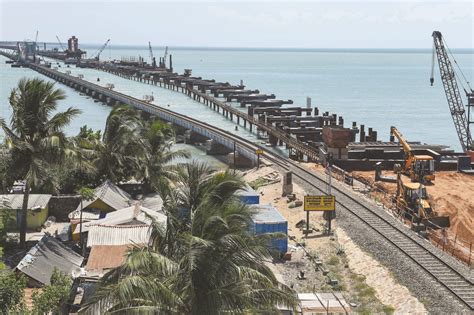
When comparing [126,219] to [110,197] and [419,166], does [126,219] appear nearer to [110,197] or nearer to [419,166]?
[110,197]

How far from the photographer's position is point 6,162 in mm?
24469

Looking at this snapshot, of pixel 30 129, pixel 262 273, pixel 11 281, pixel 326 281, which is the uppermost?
pixel 30 129

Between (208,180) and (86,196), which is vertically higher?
(208,180)

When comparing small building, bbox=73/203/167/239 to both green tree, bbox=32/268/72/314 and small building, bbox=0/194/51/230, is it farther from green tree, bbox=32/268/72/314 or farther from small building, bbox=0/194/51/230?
green tree, bbox=32/268/72/314

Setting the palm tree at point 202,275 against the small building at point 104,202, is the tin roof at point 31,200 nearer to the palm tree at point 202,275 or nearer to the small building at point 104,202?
the small building at point 104,202

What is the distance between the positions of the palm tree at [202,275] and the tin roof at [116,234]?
494 inches

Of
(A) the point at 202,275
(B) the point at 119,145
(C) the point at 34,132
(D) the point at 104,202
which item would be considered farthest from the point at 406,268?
(B) the point at 119,145

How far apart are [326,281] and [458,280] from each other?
4.79 metres

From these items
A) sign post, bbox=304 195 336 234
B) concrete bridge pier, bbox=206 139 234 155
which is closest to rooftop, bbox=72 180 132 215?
sign post, bbox=304 195 336 234

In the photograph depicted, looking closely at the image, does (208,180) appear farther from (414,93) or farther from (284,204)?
(414,93)

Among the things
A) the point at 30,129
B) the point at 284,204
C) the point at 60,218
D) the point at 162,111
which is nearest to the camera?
the point at 30,129

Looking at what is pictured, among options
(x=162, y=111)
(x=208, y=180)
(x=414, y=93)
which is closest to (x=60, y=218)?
(x=208, y=180)

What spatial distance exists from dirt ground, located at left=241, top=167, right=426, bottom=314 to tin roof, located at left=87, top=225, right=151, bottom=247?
563 centimetres

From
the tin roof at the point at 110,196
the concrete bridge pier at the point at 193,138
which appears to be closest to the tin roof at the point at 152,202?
the tin roof at the point at 110,196
